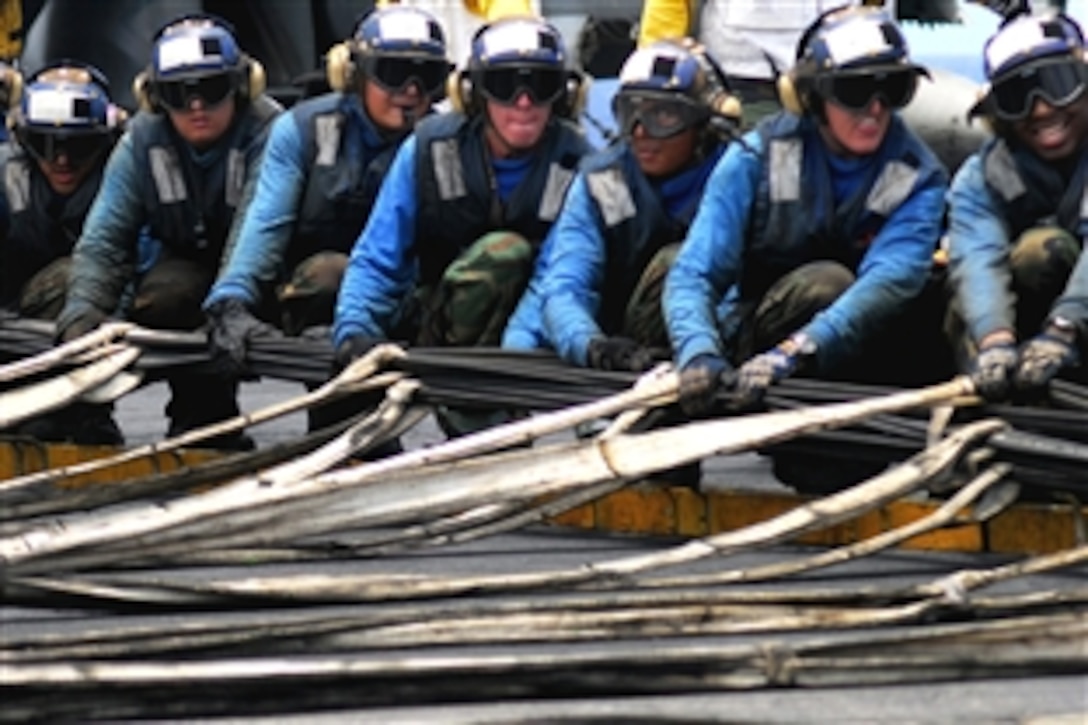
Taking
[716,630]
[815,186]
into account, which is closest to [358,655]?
[716,630]

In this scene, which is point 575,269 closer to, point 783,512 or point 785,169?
point 785,169

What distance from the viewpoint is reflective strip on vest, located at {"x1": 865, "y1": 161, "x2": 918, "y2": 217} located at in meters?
8.60

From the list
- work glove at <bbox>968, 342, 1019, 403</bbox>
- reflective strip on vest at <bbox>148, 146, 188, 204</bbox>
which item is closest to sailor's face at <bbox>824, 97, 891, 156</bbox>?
work glove at <bbox>968, 342, 1019, 403</bbox>

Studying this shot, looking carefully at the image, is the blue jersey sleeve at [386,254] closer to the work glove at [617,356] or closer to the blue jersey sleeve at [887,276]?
the work glove at [617,356]

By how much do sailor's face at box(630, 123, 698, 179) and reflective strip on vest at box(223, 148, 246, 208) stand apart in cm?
160

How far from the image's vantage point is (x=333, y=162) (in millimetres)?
9992

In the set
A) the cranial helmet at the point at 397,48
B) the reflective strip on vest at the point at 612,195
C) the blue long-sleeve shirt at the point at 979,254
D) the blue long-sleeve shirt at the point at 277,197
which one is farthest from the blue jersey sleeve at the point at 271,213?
the blue long-sleeve shirt at the point at 979,254

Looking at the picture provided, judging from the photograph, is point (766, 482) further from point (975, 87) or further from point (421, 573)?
point (975, 87)

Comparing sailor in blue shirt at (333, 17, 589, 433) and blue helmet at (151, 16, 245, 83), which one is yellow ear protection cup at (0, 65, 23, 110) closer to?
blue helmet at (151, 16, 245, 83)

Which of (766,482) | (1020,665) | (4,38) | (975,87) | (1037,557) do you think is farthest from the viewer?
(4,38)

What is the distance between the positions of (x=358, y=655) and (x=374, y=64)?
3.37 meters

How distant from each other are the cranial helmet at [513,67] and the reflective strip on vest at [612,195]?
39cm

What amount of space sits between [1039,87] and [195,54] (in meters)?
2.97

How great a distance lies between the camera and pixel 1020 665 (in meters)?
6.70
